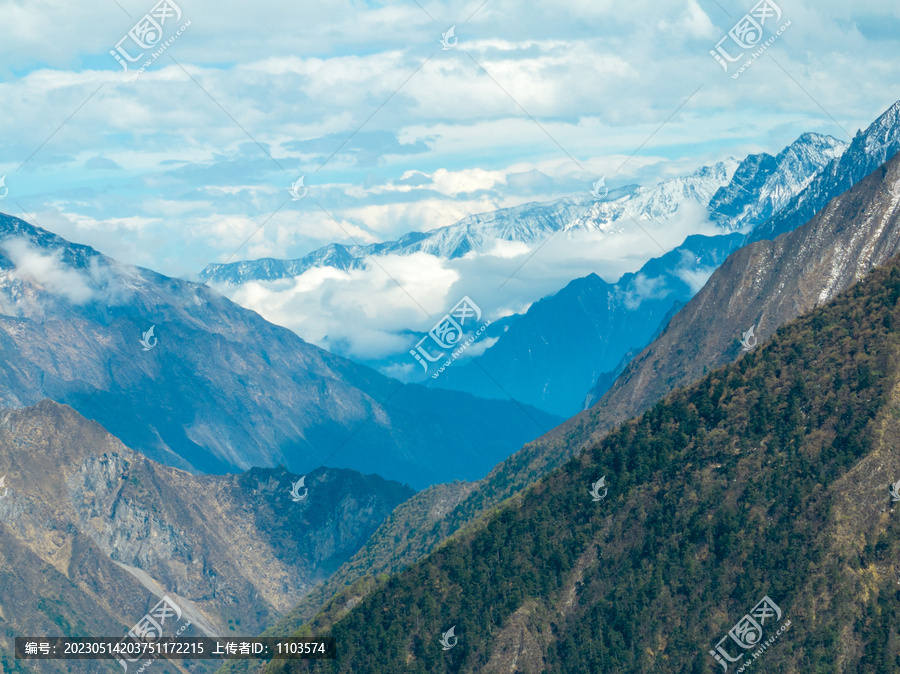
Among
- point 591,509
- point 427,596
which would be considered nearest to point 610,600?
point 591,509

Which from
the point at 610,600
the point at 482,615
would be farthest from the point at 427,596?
the point at 610,600

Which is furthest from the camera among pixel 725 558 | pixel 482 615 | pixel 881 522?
pixel 482 615

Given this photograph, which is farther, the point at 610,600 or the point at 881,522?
the point at 610,600

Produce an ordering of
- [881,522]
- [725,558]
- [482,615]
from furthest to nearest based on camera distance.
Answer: [482,615], [725,558], [881,522]

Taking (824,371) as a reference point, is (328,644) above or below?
above

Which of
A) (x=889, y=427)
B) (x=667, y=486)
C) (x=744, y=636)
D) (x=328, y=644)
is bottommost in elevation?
(x=744, y=636)

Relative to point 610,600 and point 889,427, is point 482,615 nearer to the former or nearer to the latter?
point 610,600

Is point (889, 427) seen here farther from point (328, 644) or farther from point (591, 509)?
point (328, 644)
